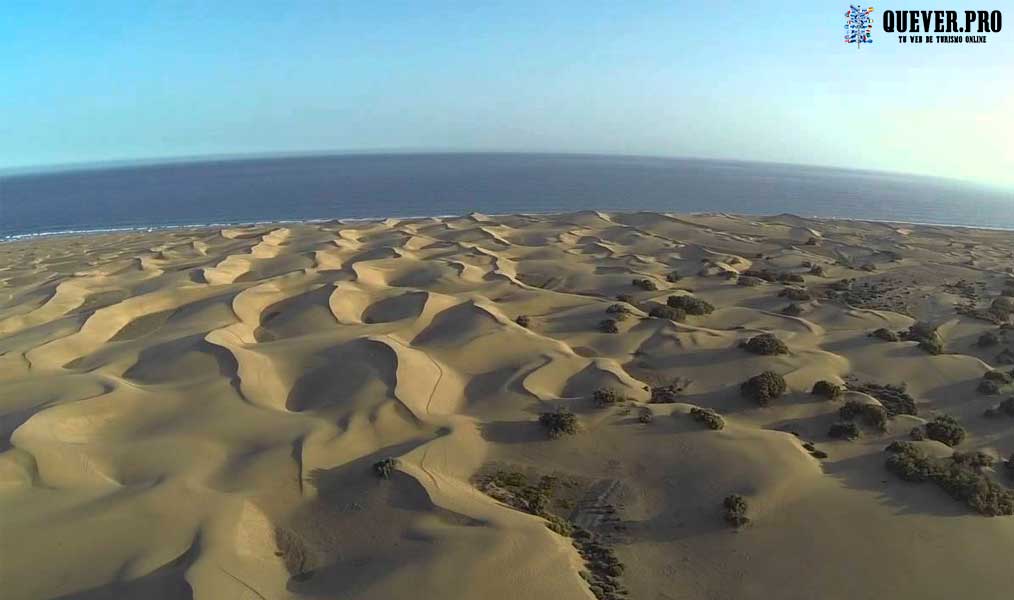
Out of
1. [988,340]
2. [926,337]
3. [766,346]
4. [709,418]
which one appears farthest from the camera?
[926,337]

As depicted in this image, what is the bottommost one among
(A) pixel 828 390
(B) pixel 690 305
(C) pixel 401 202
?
(A) pixel 828 390

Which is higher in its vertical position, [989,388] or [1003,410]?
[989,388]

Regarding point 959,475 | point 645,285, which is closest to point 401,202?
point 645,285

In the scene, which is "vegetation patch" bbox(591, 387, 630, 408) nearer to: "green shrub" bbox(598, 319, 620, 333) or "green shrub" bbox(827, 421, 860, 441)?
"green shrub" bbox(827, 421, 860, 441)

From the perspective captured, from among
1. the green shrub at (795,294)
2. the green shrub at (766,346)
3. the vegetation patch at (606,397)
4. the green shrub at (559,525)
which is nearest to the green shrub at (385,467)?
the green shrub at (559,525)

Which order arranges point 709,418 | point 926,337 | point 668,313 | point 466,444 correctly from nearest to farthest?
point 466,444, point 709,418, point 926,337, point 668,313

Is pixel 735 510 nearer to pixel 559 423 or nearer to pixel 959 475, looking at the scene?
pixel 559 423

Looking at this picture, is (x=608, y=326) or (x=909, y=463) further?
(x=608, y=326)
